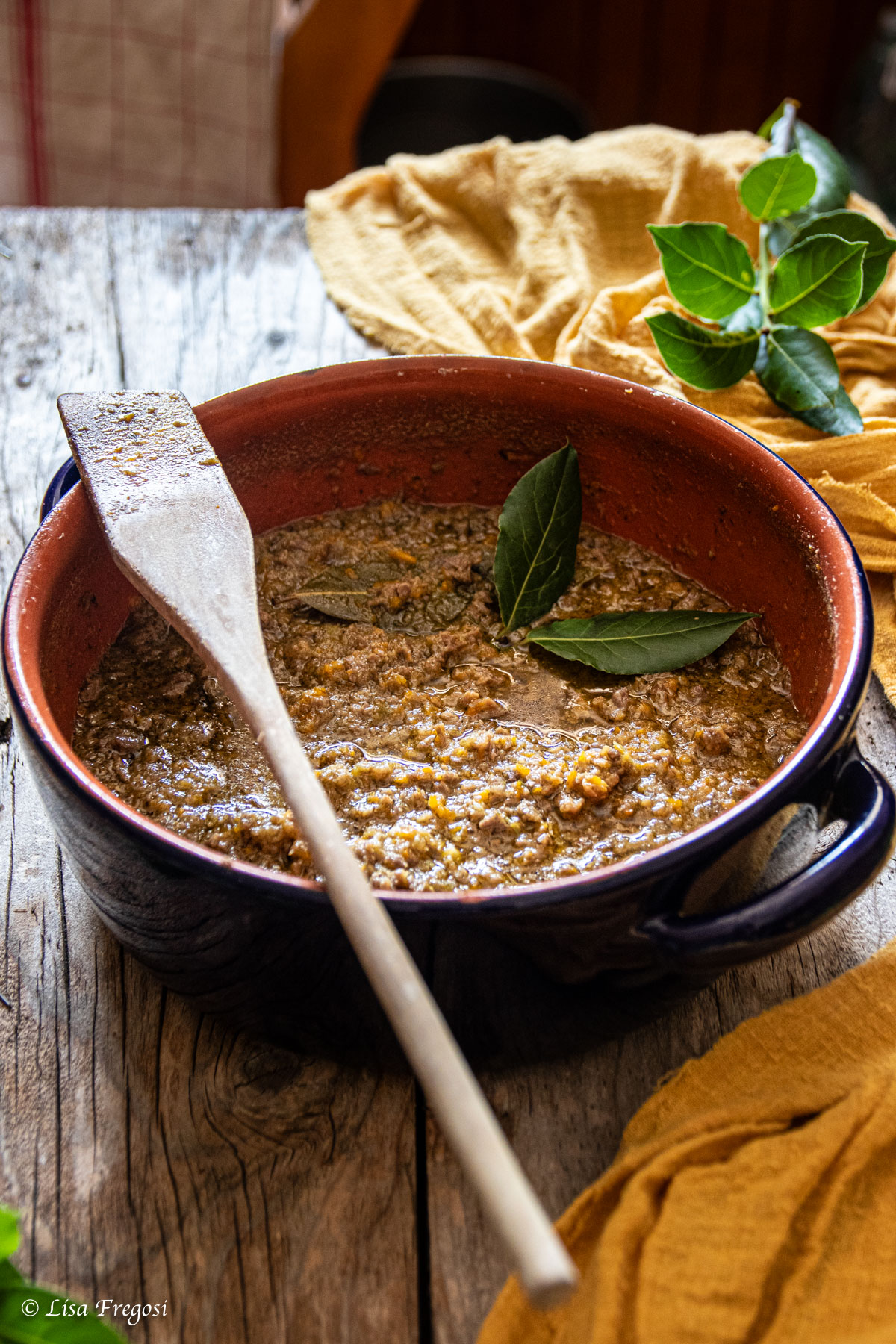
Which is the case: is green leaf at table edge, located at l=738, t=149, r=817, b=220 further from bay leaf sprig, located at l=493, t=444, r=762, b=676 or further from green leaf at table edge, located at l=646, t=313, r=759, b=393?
bay leaf sprig, located at l=493, t=444, r=762, b=676

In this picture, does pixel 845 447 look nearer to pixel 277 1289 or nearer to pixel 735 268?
pixel 735 268

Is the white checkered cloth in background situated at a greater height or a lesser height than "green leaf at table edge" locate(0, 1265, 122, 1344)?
greater

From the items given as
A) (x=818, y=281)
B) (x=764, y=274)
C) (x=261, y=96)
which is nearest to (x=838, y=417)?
(x=818, y=281)

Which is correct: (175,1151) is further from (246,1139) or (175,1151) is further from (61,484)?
(61,484)

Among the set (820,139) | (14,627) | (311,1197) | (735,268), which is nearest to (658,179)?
(820,139)

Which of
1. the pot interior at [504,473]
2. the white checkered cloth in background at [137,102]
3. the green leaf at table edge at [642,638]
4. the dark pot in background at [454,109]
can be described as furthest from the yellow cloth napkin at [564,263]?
the dark pot in background at [454,109]

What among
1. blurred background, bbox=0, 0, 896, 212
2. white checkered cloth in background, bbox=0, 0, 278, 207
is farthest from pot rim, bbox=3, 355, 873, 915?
white checkered cloth in background, bbox=0, 0, 278, 207
